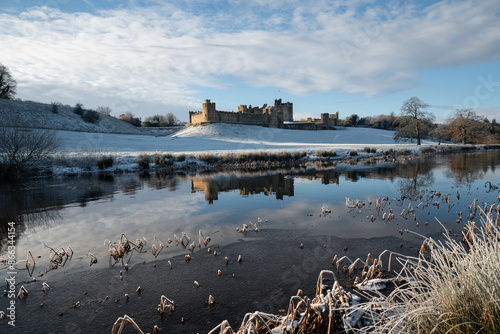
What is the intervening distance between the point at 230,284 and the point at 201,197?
8.14 m

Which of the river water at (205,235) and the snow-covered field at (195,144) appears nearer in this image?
the river water at (205,235)

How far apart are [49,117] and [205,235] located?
189 ft

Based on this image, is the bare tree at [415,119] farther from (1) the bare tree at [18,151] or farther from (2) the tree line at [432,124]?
(1) the bare tree at [18,151]

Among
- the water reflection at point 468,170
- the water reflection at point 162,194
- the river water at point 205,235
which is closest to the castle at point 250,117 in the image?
the water reflection at point 162,194

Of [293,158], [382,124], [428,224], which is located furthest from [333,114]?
[428,224]

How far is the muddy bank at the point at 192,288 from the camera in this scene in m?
4.15

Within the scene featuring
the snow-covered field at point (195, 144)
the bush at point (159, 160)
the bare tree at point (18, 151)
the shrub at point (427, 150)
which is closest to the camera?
the bare tree at point (18, 151)

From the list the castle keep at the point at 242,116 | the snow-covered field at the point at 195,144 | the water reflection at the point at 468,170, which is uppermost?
the castle keep at the point at 242,116

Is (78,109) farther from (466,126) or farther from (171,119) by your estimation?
(466,126)

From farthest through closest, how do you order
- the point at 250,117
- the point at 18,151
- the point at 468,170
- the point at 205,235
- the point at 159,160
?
the point at 250,117 → the point at 159,160 → the point at 18,151 → the point at 468,170 → the point at 205,235

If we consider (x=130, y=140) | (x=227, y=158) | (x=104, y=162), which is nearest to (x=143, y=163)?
(x=104, y=162)

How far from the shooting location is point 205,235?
7.74 m

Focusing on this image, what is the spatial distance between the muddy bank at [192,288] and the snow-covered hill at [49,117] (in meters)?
50.6

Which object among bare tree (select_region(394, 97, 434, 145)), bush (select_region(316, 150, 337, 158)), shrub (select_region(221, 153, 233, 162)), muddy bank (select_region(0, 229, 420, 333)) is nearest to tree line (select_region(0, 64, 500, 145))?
bare tree (select_region(394, 97, 434, 145))
